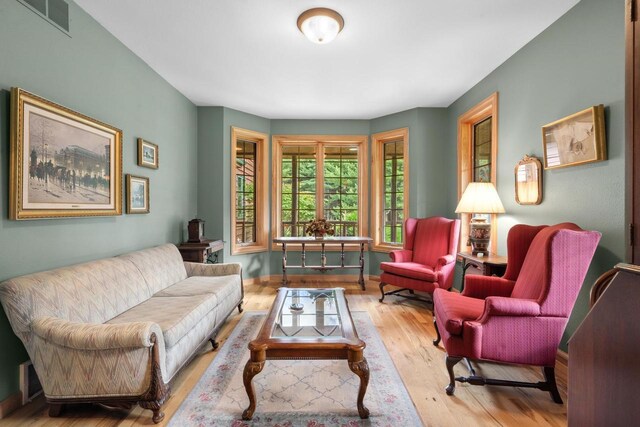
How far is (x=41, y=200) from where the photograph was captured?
80.8 inches

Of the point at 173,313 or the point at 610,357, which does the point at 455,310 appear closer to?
the point at 610,357

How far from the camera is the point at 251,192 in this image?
514cm

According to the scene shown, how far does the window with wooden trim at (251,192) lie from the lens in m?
5.03

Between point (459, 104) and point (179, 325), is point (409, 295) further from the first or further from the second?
point (179, 325)

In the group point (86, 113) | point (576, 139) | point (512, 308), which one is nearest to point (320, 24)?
point (86, 113)

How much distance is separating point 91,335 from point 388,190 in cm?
432

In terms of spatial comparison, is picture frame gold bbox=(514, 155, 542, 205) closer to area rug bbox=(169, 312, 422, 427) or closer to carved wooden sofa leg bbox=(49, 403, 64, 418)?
area rug bbox=(169, 312, 422, 427)

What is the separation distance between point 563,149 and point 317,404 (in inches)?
103

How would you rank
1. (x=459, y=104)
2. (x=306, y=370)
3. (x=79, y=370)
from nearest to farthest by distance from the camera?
1. (x=79, y=370)
2. (x=306, y=370)
3. (x=459, y=104)

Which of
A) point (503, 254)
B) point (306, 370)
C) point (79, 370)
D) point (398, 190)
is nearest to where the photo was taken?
point (79, 370)

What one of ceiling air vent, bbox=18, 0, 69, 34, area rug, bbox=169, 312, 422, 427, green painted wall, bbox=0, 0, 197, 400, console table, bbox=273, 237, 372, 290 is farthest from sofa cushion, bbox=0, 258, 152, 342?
console table, bbox=273, 237, 372, 290

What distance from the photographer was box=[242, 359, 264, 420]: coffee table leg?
1758mm

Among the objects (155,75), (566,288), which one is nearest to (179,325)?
(566,288)

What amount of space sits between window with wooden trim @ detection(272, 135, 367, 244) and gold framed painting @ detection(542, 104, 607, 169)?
299 centimetres
